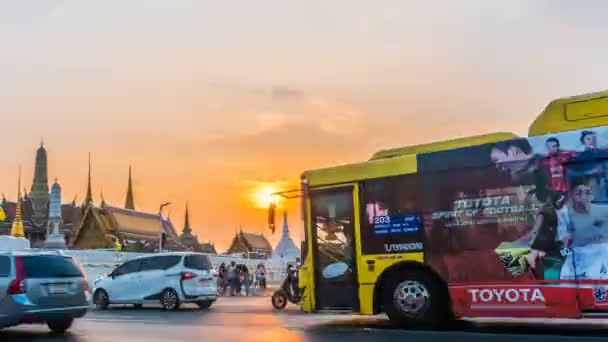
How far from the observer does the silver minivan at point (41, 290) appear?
11.5 meters

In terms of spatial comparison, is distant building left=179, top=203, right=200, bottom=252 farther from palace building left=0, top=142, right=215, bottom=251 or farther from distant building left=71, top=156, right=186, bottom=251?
distant building left=71, top=156, right=186, bottom=251

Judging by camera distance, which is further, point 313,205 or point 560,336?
point 313,205

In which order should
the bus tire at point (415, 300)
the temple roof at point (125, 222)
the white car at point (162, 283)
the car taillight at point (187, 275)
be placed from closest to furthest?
the bus tire at point (415, 300) < the white car at point (162, 283) < the car taillight at point (187, 275) < the temple roof at point (125, 222)

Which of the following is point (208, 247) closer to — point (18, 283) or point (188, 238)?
point (188, 238)

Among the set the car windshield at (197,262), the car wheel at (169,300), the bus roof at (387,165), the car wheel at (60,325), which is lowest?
the car wheel at (60,325)

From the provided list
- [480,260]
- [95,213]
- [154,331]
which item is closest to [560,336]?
[480,260]

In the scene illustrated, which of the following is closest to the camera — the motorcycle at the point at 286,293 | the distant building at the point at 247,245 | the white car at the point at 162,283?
the motorcycle at the point at 286,293

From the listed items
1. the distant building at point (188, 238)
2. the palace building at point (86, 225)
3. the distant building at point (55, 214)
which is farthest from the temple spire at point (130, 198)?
the distant building at point (55, 214)

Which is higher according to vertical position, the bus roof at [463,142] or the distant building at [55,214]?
the distant building at [55,214]

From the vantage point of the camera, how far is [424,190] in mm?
12117

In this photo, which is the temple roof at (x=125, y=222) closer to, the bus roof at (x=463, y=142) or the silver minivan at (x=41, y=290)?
the silver minivan at (x=41, y=290)

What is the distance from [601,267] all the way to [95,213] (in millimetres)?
56199

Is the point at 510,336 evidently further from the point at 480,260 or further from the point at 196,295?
the point at 196,295

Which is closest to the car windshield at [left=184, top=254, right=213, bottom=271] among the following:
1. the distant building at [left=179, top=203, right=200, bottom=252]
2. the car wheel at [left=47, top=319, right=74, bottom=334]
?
the car wheel at [left=47, top=319, right=74, bottom=334]
